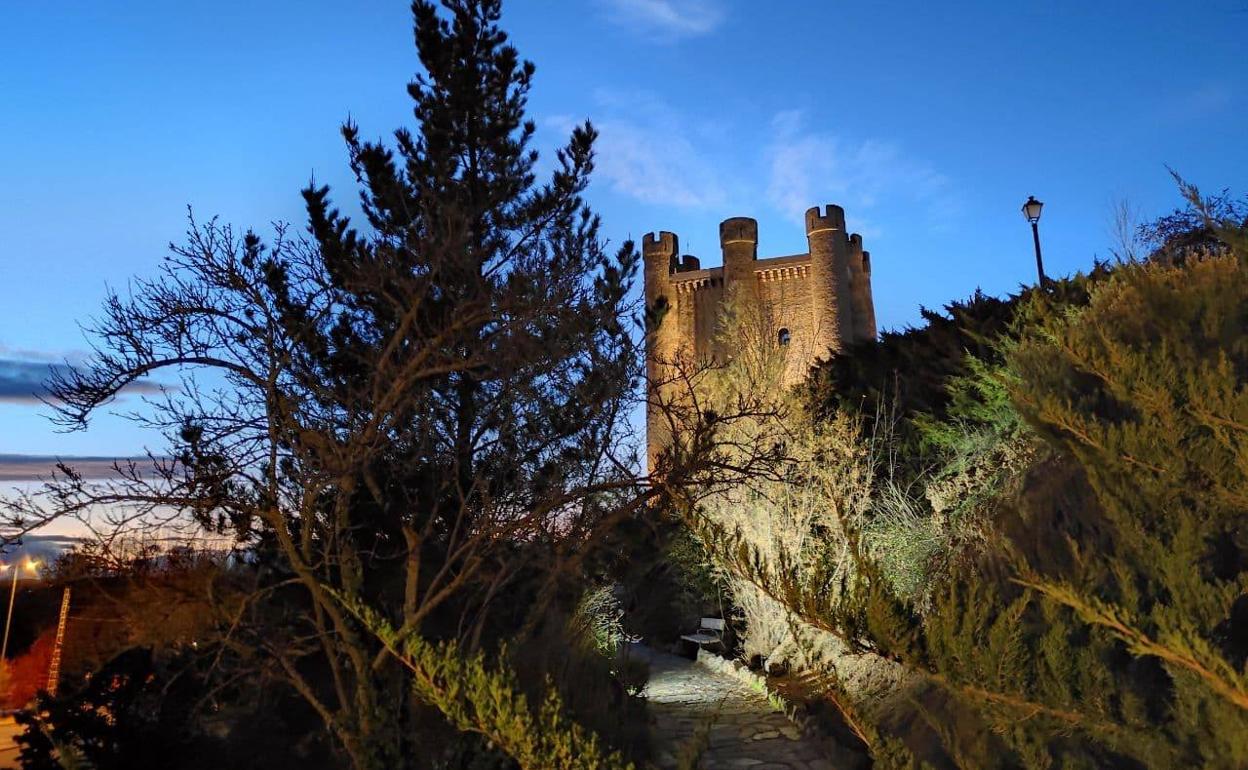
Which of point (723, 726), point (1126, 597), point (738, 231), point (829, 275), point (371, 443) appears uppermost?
point (738, 231)

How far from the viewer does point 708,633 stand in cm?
1136

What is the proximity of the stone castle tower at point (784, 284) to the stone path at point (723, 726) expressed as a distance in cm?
1777

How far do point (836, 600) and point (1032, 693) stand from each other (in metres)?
0.50

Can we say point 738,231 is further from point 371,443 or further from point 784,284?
point 371,443

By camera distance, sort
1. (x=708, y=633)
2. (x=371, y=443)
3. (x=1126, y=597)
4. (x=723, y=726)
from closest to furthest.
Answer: (x=1126, y=597) → (x=371, y=443) → (x=723, y=726) → (x=708, y=633)

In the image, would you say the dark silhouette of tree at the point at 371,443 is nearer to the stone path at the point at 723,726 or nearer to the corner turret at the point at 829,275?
the stone path at the point at 723,726

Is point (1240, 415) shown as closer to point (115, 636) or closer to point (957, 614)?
point (957, 614)

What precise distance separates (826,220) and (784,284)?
2.84 metres

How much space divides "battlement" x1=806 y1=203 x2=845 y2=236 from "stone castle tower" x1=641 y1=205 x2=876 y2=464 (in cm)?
4

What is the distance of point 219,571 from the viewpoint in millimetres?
4516

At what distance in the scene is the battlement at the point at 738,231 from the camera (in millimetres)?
29325

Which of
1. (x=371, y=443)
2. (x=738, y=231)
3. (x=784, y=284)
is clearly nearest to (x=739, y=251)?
(x=738, y=231)

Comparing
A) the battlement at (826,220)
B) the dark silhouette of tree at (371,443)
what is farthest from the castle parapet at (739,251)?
the dark silhouette of tree at (371,443)

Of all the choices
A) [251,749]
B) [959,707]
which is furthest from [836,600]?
[251,749]
